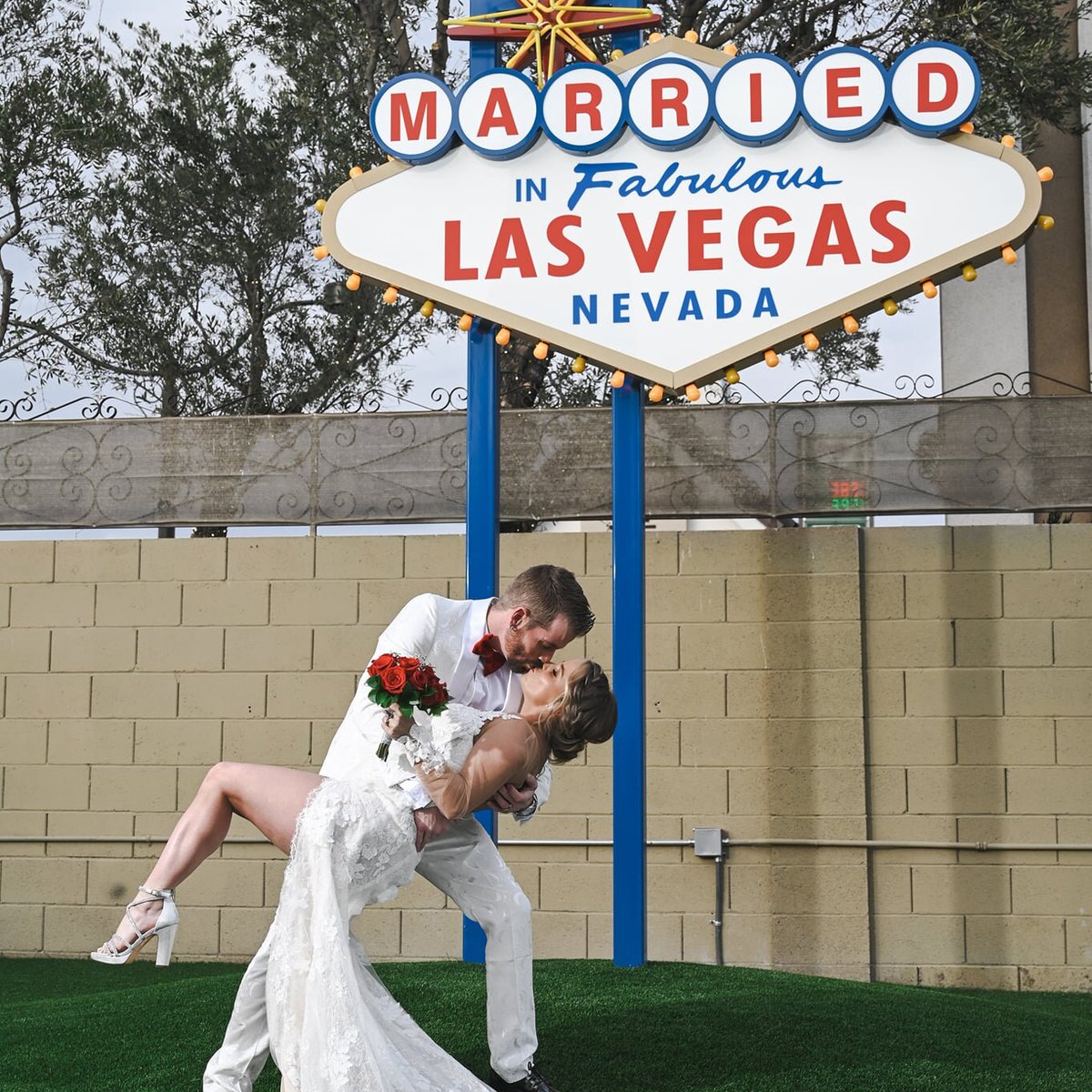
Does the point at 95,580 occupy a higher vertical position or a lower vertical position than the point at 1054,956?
higher

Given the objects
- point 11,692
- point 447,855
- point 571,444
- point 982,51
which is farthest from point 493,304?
point 982,51

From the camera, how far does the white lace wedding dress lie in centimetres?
301

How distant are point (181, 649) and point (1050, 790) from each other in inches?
167

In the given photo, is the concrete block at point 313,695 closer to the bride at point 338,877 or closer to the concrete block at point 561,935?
the concrete block at point 561,935

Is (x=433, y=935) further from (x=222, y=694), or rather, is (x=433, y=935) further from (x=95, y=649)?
(x=95, y=649)

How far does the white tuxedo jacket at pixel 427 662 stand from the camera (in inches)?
129

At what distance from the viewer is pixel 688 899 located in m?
6.17

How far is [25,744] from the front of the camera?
21.6 ft

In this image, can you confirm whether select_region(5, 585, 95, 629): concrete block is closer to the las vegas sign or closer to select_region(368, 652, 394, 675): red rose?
the las vegas sign

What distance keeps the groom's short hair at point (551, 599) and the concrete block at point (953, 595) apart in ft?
10.0

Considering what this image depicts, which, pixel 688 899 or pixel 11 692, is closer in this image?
pixel 688 899

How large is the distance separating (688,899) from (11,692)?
3534mm

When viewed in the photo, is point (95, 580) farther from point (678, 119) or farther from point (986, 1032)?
point (986, 1032)

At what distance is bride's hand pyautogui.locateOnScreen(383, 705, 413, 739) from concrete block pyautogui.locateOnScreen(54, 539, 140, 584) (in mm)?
3863
